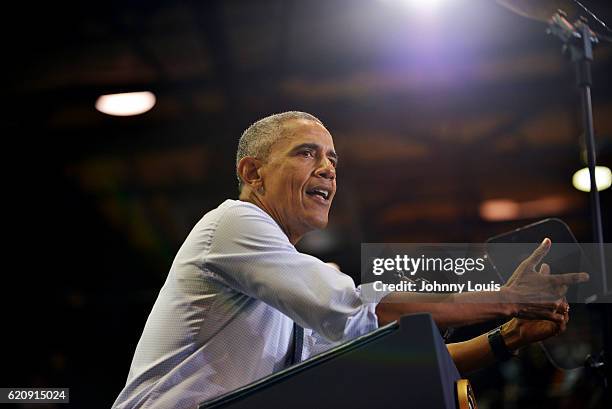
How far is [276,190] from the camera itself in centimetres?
155

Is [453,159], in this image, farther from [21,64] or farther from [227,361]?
[227,361]

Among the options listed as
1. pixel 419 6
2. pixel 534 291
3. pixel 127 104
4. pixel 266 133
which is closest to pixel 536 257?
pixel 534 291

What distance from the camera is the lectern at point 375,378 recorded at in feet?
3.00

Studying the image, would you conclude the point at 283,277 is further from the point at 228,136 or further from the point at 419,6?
the point at 228,136

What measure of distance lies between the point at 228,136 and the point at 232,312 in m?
2.54

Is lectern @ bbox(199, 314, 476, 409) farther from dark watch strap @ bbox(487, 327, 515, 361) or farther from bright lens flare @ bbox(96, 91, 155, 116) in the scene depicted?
bright lens flare @ bbox(96, 91, 155, 116)

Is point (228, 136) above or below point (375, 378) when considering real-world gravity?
above

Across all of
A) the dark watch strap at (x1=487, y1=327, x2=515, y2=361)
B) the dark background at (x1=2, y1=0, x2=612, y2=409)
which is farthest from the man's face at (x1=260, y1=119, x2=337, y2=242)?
the dark background at (x1=2, y1=0, x2=612, y2=409)

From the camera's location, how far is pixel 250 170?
163 centimetres

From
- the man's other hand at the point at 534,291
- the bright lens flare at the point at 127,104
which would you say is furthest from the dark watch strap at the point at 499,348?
the bright lens flare at the point at 127,104

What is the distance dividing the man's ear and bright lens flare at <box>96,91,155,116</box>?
7.07 feet

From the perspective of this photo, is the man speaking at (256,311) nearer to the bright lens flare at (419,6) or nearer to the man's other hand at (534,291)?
the man's other hand at (534,291)

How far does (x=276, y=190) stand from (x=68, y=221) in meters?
2.71

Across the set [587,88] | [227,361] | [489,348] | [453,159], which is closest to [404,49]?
[453,159]
